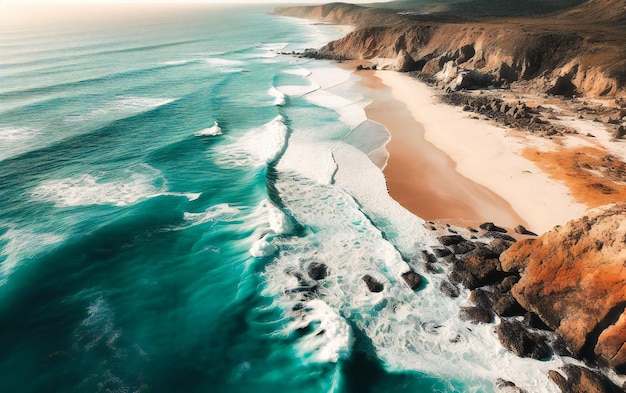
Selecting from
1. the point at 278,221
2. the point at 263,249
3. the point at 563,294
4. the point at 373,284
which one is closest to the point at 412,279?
the point at 373,284

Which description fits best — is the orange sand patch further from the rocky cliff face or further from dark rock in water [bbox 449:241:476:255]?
the rocky cliff face

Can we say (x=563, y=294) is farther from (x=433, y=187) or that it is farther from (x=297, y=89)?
(x=297, y=89)

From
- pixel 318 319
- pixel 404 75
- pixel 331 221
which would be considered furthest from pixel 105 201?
pixel 404 75

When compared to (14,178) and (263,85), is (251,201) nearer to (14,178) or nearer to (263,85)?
(14,178)

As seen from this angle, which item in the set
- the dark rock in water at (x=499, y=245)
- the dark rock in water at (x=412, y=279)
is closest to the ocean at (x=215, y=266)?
the dark rock in water at (x=412, y=279)

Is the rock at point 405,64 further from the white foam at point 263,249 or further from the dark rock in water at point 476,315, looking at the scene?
the dark rock in water at point 476,315

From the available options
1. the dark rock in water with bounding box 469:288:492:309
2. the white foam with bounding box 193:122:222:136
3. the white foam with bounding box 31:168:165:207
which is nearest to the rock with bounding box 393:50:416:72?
the white foam with bounding box 193:122:222:136
